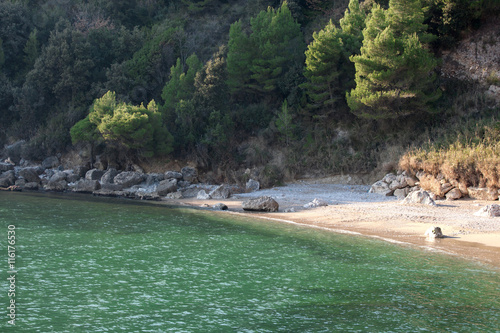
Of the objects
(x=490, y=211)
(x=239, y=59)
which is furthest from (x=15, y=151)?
(x=490, y=211)

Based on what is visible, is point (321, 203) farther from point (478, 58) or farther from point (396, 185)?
point (478, 58)

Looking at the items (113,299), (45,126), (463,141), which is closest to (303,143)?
(463,141)

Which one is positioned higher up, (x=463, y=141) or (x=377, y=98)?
(x=377, y=98)

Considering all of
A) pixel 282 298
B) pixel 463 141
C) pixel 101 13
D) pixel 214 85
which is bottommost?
pixel 282 298

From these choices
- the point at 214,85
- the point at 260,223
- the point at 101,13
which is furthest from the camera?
the point at 101,13

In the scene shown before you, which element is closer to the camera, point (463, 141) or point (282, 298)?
point (282, 298)

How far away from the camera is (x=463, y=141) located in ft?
70.8

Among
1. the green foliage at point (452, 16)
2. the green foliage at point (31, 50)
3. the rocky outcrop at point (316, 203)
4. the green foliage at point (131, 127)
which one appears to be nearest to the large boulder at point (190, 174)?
the green foliage at point (131, 127)

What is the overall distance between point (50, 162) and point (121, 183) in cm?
1153

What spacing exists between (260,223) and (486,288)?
9699 mm

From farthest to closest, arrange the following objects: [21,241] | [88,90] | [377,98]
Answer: [88,90], [377,98], [21,241]

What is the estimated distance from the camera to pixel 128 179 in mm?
31531

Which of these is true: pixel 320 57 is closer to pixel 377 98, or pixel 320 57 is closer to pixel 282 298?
pixel 377 98

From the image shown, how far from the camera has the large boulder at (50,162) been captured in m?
38.8
